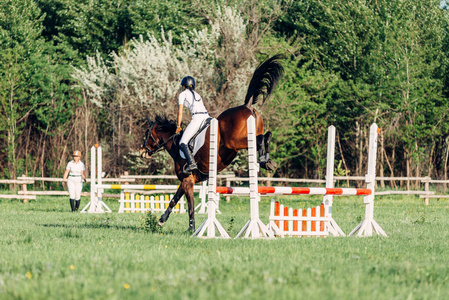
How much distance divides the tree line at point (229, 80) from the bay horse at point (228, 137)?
54.8 feet

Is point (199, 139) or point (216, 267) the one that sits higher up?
point (199, 139)

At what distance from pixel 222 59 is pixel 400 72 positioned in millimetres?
9157

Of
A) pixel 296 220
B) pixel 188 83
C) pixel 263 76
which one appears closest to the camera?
pixel 296 220

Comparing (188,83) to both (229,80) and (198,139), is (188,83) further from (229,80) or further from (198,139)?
(229,80)

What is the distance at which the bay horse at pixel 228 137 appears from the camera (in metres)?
11.9

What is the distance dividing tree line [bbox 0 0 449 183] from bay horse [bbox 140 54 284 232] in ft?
54.8

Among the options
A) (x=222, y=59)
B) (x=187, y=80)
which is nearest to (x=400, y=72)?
(x=222, y=59)

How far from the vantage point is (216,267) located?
713cm

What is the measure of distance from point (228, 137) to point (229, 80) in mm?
19341

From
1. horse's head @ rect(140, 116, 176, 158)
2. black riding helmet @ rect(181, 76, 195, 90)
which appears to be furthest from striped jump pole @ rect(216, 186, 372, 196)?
horse's head @ rect(140, 116, 176, 158)

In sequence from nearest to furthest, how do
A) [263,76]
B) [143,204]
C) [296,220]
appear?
1. [296,220]
2. [263,76]
3. [143,204]

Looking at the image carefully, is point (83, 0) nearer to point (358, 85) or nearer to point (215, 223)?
point (358, 85)

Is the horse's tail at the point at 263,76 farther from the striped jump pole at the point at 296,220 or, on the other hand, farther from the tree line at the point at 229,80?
the tree line at the point at 229,80

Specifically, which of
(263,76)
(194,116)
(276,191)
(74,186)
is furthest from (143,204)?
(276,191)
